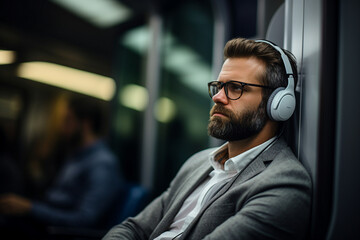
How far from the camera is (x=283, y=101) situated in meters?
1.06

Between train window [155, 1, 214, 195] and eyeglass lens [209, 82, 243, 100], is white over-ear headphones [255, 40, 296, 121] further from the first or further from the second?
train window [155, 1, 214, 195]

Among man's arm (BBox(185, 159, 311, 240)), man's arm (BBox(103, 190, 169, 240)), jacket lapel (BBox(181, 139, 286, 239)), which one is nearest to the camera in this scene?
man's arm (BBox(185, 159, 311, 240))

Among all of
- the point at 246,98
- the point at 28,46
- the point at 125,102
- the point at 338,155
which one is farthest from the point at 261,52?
the point at 28,46

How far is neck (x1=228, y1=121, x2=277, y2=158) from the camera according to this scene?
117 cm

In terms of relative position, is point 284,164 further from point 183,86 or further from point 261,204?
point 183,86

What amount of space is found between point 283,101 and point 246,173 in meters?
0.28

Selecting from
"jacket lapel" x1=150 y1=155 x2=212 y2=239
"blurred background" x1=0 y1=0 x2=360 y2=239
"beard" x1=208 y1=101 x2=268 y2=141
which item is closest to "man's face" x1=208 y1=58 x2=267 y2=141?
"beard" x1=208 y1=101 x2=268 y2=141

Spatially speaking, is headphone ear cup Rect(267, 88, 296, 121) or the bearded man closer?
the bearded man

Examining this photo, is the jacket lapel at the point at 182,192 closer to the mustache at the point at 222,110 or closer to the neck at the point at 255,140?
the neck at the point at 255,140

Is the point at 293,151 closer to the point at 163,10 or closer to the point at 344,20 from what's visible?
the point at 344,20

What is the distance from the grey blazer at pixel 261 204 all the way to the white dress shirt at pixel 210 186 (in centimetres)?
3

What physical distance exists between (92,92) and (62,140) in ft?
2.76

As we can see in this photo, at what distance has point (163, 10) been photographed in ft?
11.7

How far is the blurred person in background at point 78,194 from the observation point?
2160 millimetres
